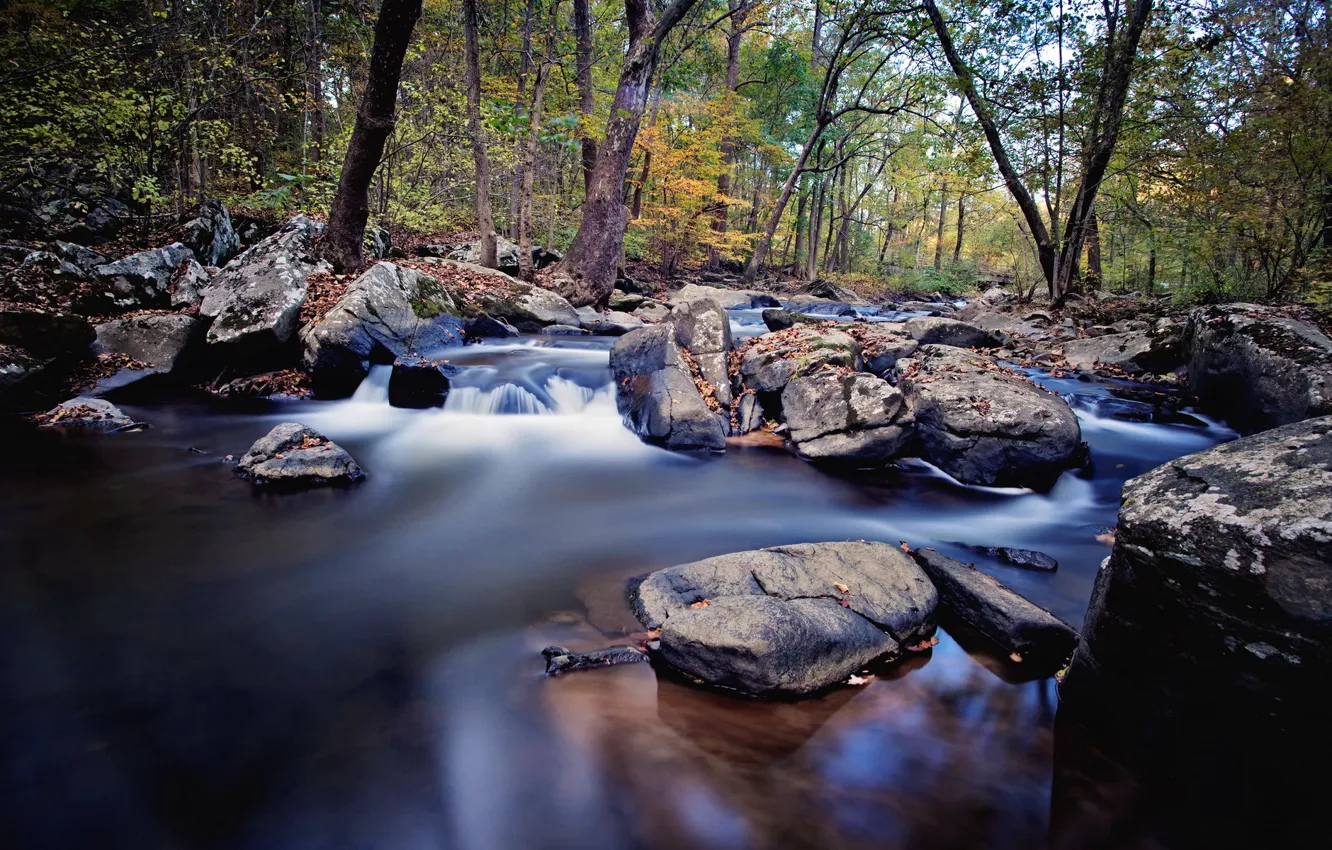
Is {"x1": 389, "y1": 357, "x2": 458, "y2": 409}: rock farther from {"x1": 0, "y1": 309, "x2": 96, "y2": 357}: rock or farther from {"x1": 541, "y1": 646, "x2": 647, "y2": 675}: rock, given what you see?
{"x1": 541, "y1": 646, "x2": 647, "y2": 675}: rock

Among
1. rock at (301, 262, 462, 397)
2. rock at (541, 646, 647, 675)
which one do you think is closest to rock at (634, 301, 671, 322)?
rock at (301, 262, 462, 397)

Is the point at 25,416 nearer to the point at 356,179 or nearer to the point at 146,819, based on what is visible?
the point at 356,179

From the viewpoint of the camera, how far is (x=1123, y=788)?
92.8 inches

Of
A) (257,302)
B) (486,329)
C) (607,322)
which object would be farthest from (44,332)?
(607,322)

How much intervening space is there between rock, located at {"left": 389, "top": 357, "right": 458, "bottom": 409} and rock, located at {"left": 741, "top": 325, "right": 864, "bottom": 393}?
4.11 meters

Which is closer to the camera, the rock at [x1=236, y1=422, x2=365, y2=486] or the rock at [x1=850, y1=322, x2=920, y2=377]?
the rock at [x1=236, y1=422, x2=365, y2=486]

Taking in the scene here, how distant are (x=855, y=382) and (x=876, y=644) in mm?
3994

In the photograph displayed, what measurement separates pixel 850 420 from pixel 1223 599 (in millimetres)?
4434

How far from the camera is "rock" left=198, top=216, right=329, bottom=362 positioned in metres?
7.52

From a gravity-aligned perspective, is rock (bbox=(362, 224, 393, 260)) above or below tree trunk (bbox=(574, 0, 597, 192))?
below

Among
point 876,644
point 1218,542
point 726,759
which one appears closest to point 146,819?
point 726,759

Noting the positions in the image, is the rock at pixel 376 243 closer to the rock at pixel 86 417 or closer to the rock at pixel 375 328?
the rock at pixel 375 328

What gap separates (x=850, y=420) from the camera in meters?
6.39

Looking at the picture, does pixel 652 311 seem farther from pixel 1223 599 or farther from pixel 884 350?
pixel 1223 599
